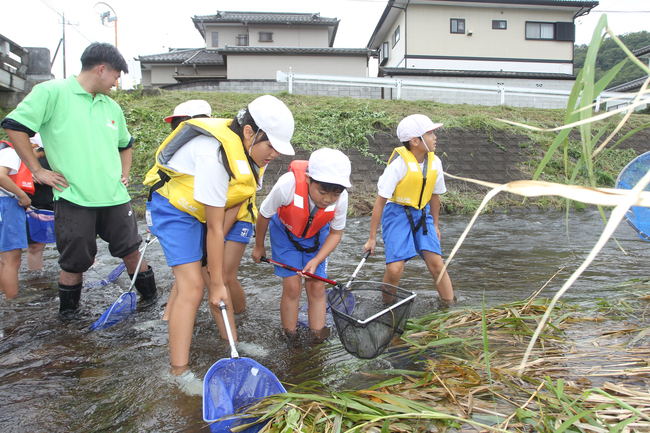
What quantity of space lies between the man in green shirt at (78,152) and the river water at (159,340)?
67cm

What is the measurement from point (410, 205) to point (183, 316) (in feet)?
7.63

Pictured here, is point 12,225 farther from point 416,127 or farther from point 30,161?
point 416,127

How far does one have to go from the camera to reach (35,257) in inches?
213

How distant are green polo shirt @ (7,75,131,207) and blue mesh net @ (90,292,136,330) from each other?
0.91 meters

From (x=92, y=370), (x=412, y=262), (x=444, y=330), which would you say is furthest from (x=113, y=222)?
(x=412, y=262)

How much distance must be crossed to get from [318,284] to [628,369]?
2.06 meters

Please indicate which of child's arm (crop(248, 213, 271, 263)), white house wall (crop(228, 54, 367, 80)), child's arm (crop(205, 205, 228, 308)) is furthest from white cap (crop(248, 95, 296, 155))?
white house wall (crop(228, 54, 367, 80))

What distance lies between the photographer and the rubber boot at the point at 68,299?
12.3 feet

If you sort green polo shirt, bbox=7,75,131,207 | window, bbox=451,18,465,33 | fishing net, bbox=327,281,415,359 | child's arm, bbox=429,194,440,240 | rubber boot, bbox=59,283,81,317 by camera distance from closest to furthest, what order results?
fishing net, bbox=327,281,415,359 < green polo shirt, bbox=7,75,131,207 < rubber boot, bbox=59,283,81,317 < child's arm, bbox=429,194,440,240 < window, bbox=451,18,465,33

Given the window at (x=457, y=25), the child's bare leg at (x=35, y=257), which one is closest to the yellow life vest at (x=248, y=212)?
the child's bare leg at (x=35, y=257)

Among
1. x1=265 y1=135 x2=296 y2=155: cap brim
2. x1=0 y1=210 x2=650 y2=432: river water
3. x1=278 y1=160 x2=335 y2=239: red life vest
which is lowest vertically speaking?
x1=0 y1=210 x2=650 y2=432: river water

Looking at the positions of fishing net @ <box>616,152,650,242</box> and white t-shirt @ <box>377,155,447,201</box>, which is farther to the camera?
white t-shirt @ <box>377,155,447,201</box>

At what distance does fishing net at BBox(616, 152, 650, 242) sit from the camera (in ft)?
10.8

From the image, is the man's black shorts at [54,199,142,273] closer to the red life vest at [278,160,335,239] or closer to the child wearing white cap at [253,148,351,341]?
the child wearing white cap at [253,148,351,341]
